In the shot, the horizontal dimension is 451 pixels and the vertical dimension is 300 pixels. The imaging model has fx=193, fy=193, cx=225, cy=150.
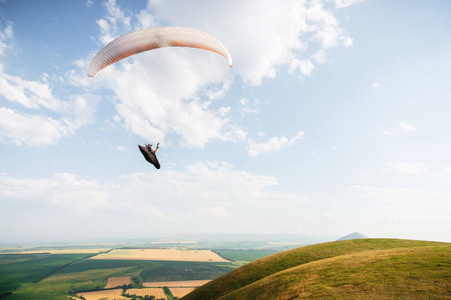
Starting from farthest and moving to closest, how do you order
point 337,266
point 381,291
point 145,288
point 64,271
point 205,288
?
point 64,271
point 145,288
point 205,288
point 337,266
point 381,291

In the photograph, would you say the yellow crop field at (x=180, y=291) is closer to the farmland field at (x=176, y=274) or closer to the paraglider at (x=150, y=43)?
the farmland field at (x=176, y=274)

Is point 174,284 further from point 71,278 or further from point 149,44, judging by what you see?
point 149,44

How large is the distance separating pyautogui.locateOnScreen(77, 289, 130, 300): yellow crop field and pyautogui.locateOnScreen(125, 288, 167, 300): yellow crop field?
4.85 meters

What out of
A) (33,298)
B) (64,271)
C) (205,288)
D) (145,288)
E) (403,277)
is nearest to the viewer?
(403,277)

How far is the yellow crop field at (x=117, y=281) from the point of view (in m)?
99.6

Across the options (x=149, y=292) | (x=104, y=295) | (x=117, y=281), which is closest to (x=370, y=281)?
(x=149, y=292)

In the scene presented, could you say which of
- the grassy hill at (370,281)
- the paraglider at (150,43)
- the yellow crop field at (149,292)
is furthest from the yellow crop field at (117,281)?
the paraglider at (150,43)

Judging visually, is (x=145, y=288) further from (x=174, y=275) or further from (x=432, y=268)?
(x=432, y=268)

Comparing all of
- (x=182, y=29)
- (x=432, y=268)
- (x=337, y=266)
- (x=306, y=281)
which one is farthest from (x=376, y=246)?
(x=182, y=29)

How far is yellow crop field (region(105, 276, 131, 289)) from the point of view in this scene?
327 feet

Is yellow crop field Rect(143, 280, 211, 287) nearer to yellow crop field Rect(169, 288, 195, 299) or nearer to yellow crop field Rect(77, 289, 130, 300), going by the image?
yellow crop field Rect(169, 288, 195, 299)

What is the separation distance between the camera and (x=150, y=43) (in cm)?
2125

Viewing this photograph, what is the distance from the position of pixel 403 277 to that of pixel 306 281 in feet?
25.0

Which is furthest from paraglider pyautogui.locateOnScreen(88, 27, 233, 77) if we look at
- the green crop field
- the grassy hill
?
the green crop field
